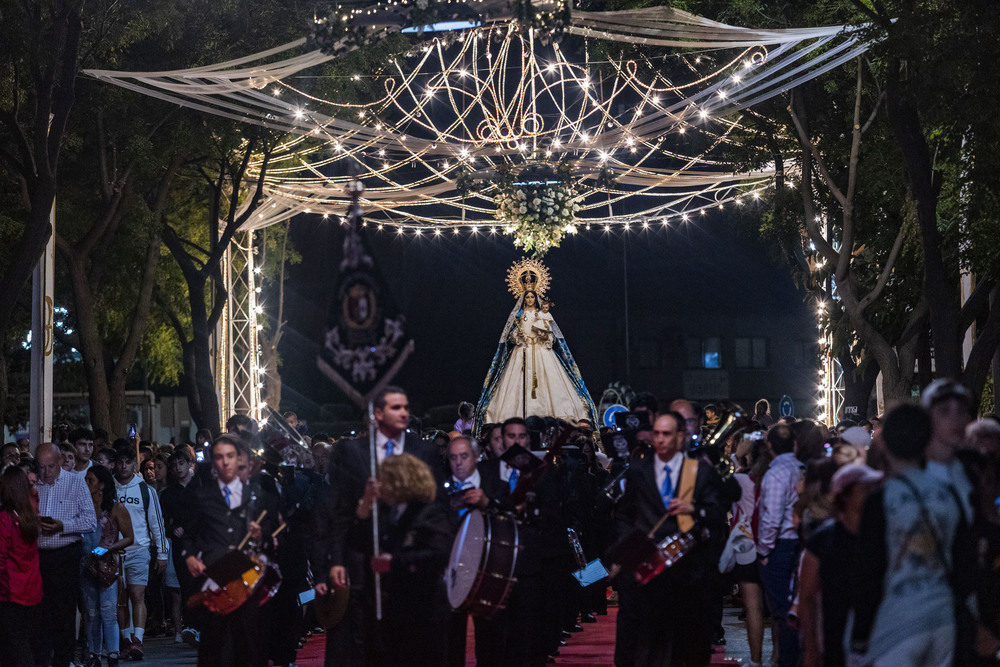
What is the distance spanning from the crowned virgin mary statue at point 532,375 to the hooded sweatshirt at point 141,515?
1319cm

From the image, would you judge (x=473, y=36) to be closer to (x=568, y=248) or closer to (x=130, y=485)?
(x=130, y=485)

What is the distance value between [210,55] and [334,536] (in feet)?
50.5

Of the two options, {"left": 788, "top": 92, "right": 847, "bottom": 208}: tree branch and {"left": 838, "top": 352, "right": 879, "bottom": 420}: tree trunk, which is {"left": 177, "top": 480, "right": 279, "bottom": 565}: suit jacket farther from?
{"left": 838, "top": 352, "right": 879, "bottom": 420}: tree trunk

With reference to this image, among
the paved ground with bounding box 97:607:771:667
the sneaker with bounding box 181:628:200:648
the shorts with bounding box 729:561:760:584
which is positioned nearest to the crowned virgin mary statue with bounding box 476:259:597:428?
the paved ground with bounding box 97:607:771:667

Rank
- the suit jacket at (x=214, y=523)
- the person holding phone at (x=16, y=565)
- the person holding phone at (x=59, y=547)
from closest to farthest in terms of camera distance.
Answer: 1. the suit jacket at (x=214, y=523)
2. the person holding phone at (x=16, y=565)
3. the person holding phone at (x=59, y=547)

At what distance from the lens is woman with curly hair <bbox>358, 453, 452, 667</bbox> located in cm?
819

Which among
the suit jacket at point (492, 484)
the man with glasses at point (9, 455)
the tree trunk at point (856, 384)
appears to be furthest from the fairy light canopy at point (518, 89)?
the suit jacket at point (492, 484)

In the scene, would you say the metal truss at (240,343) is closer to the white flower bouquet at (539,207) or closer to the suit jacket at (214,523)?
the white flower bouquet at (539,207)

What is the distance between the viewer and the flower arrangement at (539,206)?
762 inches

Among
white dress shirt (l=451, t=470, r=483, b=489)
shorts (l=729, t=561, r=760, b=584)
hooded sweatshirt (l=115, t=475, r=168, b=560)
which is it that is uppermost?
white dress shirt (l=451, t=470, r=483, b=489)

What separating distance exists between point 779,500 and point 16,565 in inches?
221

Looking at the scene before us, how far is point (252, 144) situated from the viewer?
75.9 ft

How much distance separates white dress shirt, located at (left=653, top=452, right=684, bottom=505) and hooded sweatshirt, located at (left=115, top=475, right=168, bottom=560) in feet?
21.3

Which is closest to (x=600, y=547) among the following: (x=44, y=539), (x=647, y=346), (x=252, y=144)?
(x=44, y=539)
